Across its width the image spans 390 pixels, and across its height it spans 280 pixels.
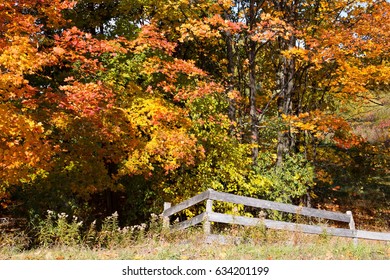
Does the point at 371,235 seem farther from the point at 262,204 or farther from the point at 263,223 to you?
the point at 263,223

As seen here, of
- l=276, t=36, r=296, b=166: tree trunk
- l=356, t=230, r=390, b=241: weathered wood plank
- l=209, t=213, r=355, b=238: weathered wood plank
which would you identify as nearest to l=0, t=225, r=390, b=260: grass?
l=209, t=213, r=355, b=238: weathered wood plank

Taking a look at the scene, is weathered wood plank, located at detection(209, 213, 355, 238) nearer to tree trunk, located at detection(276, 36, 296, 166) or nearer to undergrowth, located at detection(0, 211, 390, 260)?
undergrowth, located at detection(0, 211, 390, 260)

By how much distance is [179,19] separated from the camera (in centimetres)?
1661

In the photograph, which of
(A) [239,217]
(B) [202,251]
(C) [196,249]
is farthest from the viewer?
(A) [239,217]

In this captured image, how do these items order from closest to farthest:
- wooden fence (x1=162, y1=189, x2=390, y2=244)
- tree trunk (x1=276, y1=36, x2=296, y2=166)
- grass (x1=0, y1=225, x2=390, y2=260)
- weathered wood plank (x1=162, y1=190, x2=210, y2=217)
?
grass (x1=0, y1=225, x2=390, y2=260)
wooden fence (x1=162, y1=189, x2=390, y2=244)
weathered wood plank (x1=162, y1=190, x2=210, y2=217)
tree trunk (x1=276, y1=36, x2=296, y2=166)

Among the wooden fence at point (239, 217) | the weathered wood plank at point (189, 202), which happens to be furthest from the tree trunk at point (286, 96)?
the weathered wood plank at point (189, 202)

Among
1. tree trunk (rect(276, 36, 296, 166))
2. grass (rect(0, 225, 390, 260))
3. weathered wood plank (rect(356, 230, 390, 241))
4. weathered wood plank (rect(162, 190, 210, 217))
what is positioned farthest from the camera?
tree trunk (rect(276, 36, 296, 166))

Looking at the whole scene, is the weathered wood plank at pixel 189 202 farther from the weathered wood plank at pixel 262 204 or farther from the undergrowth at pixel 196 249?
the undergrowth at pixel 196 249

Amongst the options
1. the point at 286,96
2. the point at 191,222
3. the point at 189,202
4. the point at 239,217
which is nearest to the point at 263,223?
the point at 239,217

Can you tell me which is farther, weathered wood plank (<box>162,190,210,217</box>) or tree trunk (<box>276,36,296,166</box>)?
tree trunk (<box>276,36,296,166</box>)

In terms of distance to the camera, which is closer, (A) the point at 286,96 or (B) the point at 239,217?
(B) the point at 239,217

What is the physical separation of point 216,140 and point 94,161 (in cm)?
381

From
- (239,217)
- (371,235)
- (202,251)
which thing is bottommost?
(371,235)

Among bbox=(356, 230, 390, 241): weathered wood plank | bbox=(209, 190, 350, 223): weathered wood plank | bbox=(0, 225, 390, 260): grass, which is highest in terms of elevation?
bbox=(209, 190, 350, 223): weathered wood plank
